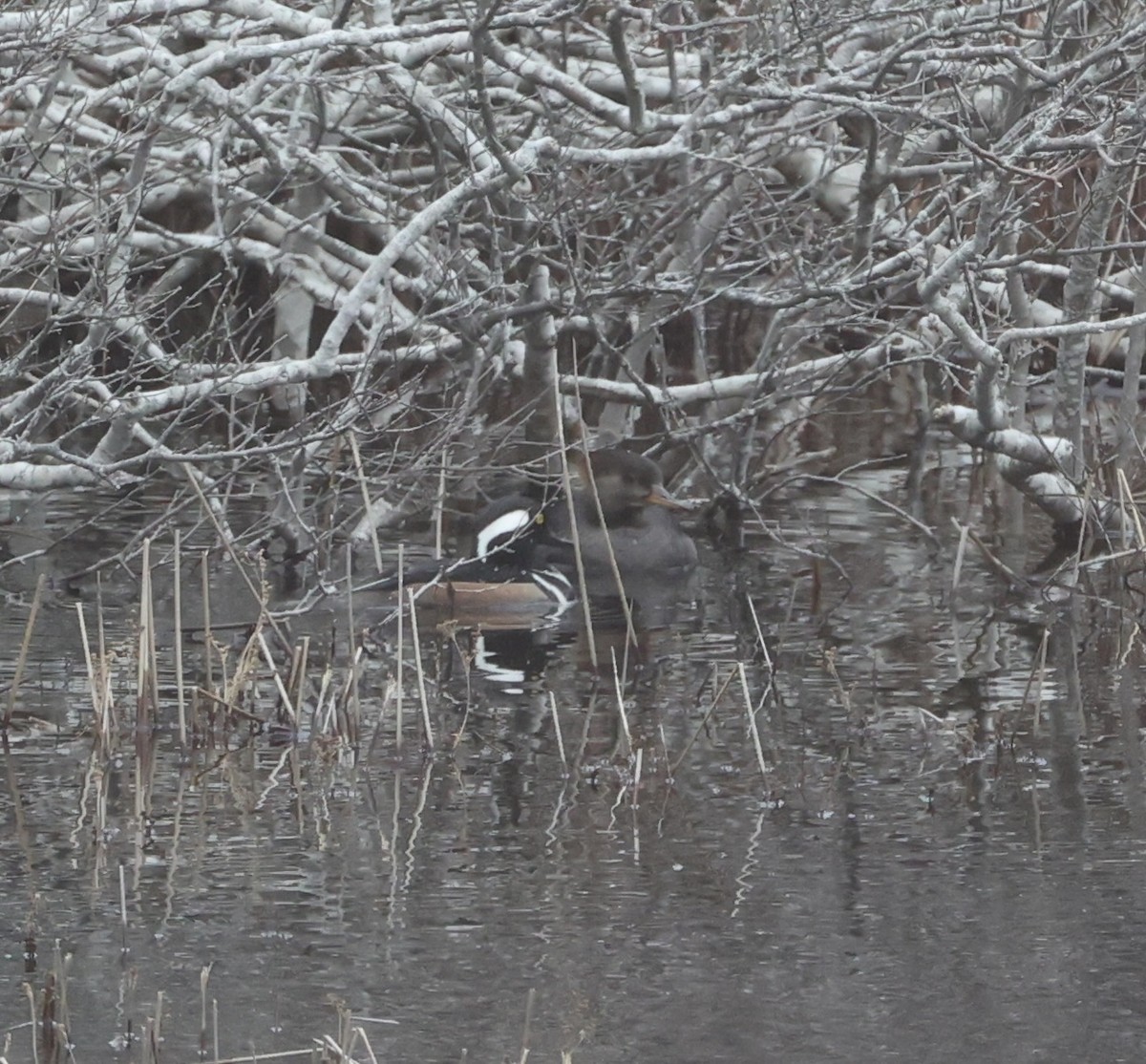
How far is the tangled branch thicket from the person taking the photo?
7.95 m

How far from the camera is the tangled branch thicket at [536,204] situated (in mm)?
7953

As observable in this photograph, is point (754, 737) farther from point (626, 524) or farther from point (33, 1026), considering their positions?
point (626, 524)

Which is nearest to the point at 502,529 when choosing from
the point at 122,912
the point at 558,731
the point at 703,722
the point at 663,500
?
the point at 663,500

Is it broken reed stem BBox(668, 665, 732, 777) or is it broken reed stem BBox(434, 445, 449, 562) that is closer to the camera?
broken reed stem BBox(668, 665, 732, 777)

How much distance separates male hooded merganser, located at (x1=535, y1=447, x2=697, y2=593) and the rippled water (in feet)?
4.92

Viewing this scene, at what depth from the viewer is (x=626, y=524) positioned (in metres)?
10.3

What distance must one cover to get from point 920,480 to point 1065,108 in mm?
3754

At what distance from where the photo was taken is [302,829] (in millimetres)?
5820

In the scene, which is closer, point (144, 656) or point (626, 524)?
point (144, 656)

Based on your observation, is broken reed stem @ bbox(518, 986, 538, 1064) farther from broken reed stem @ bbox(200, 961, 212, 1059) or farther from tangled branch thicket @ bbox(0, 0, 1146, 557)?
tangled branch thicket @ bbox(0, 0, 1146, 557)

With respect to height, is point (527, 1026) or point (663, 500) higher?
point (527, 1026)

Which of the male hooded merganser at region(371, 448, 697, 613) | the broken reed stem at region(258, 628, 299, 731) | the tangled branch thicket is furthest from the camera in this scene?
the male hooded merganser at region(371, 448, 697, 613)

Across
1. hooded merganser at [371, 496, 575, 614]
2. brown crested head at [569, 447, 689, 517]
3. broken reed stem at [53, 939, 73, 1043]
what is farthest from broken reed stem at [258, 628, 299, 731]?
brown crested head at [569, 447, 689, 517]

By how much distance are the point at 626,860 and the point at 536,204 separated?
4694 millimetres
